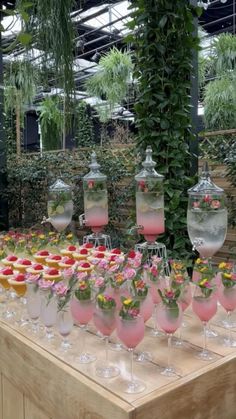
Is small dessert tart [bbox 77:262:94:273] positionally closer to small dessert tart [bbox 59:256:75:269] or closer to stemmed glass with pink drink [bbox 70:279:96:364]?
small dessert tart [bbox 59:256:75:269]

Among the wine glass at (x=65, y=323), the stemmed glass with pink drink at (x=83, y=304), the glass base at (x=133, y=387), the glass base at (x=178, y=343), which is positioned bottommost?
the glass base at (x=133, y=387)

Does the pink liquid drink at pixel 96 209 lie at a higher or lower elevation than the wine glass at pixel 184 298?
higher

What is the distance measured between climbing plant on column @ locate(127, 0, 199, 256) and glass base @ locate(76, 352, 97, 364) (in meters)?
1.67

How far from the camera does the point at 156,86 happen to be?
2697 mm

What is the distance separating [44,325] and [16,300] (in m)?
0.35

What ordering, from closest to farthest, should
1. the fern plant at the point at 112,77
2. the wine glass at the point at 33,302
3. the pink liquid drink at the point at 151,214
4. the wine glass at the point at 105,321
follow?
the wine glass at the point at 105,321 → the wine glass at the point at 33,302 → the pink liquid drink at the point at 151,214 → the fern plant at the point at 112,77

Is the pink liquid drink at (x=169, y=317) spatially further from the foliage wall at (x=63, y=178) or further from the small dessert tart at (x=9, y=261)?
the foliage wall at (x=63, y=178)

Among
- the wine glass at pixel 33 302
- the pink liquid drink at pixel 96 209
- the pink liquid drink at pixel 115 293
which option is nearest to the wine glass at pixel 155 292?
the pink liquid drink at pixel 115 293

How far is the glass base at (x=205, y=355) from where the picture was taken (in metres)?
1.09

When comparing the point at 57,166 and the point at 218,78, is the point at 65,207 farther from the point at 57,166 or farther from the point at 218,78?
the point at 218,78

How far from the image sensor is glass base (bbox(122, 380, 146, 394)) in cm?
94

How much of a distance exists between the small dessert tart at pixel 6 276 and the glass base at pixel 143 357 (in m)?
0.63

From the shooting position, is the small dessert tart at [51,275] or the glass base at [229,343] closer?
the glass base at [229,343]

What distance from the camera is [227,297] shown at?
1251mm
